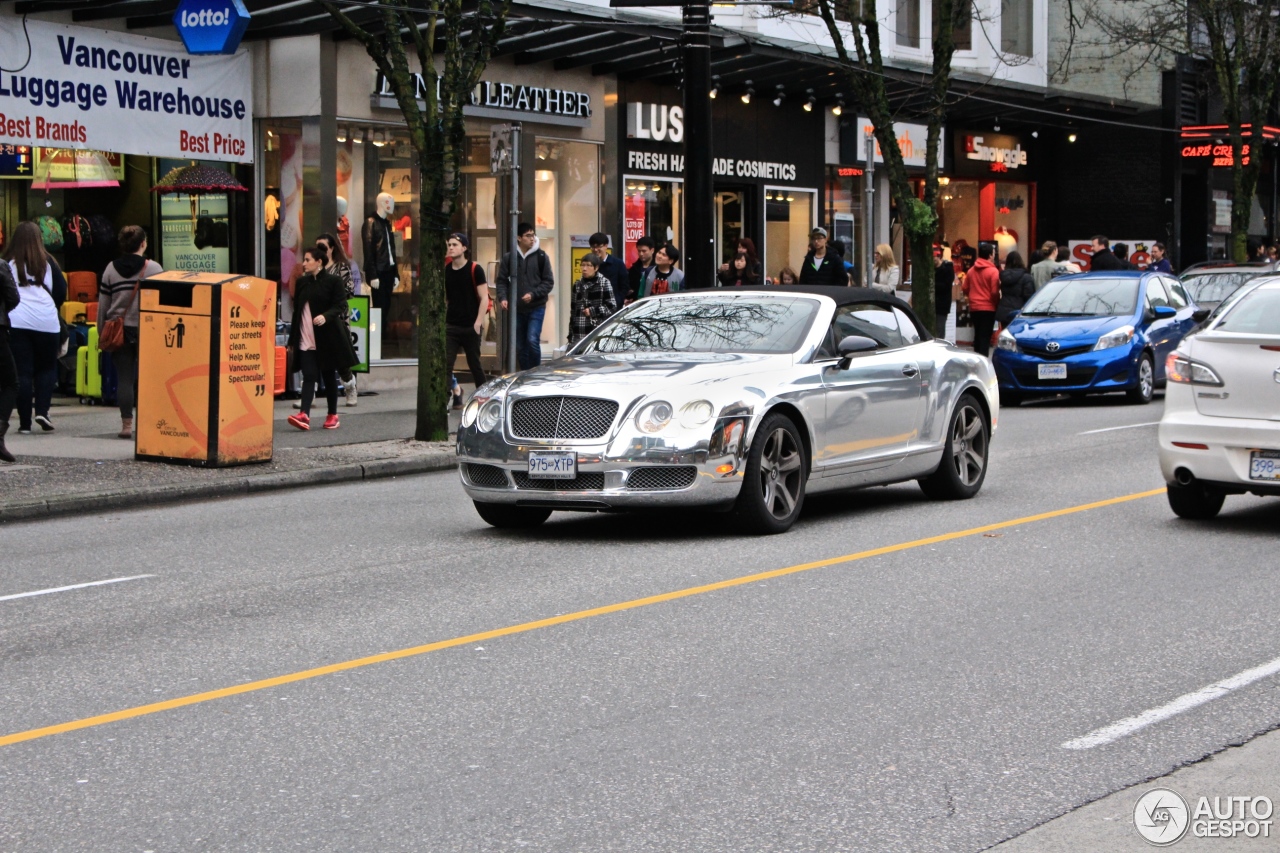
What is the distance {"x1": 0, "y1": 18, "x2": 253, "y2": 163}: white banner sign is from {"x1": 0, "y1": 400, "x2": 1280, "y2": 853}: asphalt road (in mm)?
8539

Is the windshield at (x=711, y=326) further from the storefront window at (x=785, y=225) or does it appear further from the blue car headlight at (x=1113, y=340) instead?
the storefront window at (x=785, y=225)

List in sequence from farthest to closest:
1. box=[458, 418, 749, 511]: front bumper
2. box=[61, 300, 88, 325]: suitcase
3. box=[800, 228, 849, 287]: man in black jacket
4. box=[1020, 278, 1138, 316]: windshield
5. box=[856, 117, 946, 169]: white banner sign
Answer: box=[856, 117, 946, 169]: white banner sign, box=[800, 228, 849, 287]: man in black jacket, box=[1020, 278, 1138, 316]: windshield, box=[61, 300, 88, 325]: suitcase, box=[458, 418, 749, 511]: front bumper

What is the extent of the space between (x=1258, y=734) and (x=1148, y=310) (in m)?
15.8

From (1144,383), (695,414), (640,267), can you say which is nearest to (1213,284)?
(1144,383)

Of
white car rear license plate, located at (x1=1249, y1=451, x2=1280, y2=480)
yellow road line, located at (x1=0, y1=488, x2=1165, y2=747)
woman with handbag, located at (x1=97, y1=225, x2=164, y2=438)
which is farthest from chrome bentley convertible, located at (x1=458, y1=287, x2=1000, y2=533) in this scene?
woman with handbag, located at (x1=97, y1=225, x2=164, y2=438)

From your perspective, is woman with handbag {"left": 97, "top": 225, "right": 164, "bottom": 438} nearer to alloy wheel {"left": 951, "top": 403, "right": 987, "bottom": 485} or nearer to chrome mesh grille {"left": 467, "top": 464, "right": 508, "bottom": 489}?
chrome mesh grille {"left": 467, "top": 464, "right": 508, "bottom": 489}

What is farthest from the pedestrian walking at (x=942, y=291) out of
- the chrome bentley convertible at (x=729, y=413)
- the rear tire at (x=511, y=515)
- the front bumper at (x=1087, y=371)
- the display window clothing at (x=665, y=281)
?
the rear tire at (x=511, y=515)

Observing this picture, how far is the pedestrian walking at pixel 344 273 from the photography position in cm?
1728

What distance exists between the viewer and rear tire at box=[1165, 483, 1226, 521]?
10.8 m

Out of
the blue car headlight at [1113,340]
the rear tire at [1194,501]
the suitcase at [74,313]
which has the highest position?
the suitcase at [74,313]

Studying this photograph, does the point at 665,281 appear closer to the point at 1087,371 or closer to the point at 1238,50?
the point at 1087,371

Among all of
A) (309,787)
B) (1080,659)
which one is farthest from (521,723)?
(1080,659)

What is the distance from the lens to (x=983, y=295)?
25016 millimetres

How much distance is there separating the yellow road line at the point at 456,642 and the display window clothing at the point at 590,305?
28.4ft
